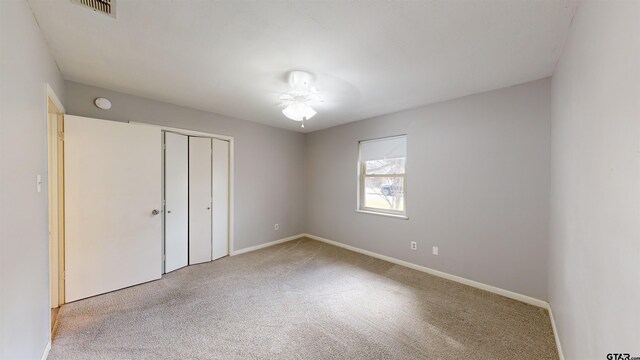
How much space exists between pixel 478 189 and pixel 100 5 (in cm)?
389

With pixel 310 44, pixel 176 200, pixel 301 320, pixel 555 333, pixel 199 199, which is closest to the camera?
pixel 310 44

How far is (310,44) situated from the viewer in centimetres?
185

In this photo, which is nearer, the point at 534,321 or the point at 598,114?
the point at 598,114

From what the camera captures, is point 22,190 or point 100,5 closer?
point 22,190

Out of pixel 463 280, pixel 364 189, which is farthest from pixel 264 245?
pixel 463 280

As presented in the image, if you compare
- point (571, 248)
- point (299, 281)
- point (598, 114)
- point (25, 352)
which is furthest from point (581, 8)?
point (25, 352)

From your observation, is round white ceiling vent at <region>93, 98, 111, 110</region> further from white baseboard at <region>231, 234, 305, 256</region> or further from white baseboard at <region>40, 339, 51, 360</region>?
white baseboard at <region>231, 234, 305, 256</region>

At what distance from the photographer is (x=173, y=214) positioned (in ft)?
11.0

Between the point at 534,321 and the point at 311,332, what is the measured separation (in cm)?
214

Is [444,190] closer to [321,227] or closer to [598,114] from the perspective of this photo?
[598,114]

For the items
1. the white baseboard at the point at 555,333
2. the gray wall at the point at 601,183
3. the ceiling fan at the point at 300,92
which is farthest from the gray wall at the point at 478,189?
Result: the ceiling fan at the point at 300,92

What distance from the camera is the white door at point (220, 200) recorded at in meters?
3.80

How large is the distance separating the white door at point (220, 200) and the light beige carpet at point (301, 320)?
692 millimetres

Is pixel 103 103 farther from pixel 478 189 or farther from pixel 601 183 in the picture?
pixel 478 189
